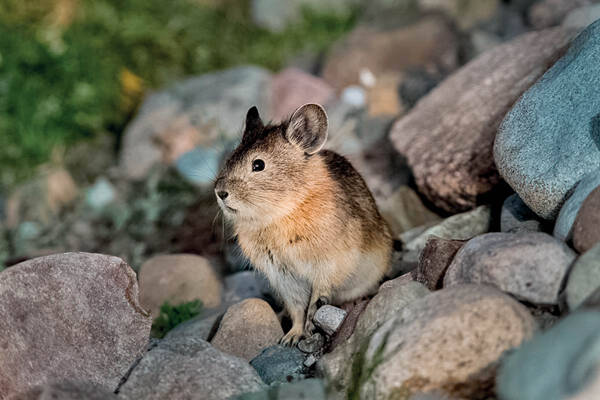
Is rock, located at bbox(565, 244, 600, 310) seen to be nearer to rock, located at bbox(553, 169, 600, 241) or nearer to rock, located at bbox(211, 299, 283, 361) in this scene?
rock, located at bbox(553, 169, 600, 241)

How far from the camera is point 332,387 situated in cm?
455

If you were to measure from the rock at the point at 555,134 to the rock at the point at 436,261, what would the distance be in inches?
26.1

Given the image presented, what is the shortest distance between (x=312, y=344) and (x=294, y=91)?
544 centimetres

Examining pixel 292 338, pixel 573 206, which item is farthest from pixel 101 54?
pixel 573 206

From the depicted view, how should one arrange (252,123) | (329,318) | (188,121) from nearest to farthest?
(329,318), (252,123), (188,121)

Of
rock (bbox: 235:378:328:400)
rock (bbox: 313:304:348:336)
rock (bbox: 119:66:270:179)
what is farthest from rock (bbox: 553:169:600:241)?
rock (bbox: 119:66:270:179)

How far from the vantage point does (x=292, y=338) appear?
18.3ft

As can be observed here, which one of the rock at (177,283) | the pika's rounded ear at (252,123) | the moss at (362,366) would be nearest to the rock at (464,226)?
the pika's rounded ear at (252,123)

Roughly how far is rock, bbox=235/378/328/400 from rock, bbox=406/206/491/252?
7.79 ft

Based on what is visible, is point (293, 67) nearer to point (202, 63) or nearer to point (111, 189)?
point (202, 63)

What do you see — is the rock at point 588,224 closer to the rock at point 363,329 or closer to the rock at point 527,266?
the rock at point 527,266

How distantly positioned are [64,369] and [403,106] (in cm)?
625

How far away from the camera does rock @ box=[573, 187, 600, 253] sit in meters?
4.22

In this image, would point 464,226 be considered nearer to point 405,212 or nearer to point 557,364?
point 405,212
